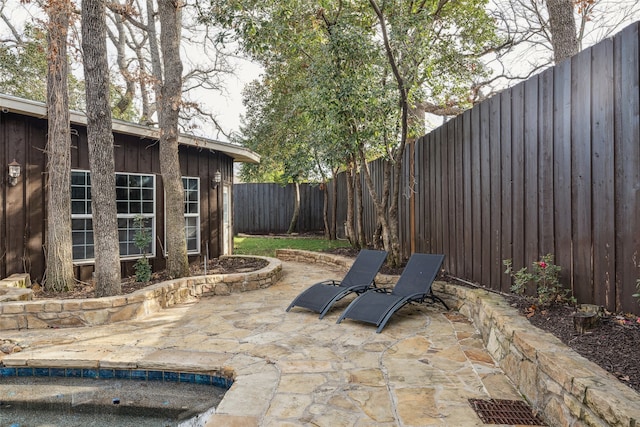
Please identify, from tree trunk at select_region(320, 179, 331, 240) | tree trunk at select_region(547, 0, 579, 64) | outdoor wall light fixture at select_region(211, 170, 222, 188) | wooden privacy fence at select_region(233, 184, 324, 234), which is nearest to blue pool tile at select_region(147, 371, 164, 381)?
outdoor wall light fixture at select_region(211, 170, 222, 188)

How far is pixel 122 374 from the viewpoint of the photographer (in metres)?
3.50

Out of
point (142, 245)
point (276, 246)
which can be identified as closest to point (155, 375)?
point (142, 245)

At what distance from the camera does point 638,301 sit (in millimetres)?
2727

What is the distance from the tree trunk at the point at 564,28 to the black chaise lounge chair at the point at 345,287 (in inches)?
179

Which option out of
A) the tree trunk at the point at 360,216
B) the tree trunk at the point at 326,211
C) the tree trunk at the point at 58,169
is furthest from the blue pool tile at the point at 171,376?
the tree trunk at the point at 326,211

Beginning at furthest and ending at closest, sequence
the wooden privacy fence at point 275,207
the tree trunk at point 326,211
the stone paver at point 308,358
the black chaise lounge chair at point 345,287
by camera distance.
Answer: the wooden privacy fence at point 275,207
the tree trunk at point 326,211
the black chaise lounge chair at point 345,287
the stone paver at point 308,358

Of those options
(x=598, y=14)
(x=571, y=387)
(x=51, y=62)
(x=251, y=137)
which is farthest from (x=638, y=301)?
(x=251, y=137)

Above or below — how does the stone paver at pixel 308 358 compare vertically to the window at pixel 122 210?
below

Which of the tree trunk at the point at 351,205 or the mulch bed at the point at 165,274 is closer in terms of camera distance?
the mulch bed at the point at 165,274

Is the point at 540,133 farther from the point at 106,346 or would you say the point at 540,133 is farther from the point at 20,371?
the point at 20,371

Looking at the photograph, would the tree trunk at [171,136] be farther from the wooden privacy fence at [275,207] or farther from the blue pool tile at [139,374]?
the wooden privacy fence at [275,207]

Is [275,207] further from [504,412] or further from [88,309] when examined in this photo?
[504,412]

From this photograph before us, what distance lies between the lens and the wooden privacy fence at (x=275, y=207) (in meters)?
16.5

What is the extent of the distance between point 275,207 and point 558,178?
13.7 meters
